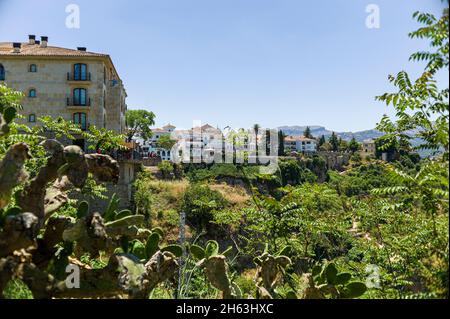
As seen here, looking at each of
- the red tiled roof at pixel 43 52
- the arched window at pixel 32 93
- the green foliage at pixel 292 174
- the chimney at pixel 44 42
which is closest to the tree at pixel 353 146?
the green foliage at pixel 292 174

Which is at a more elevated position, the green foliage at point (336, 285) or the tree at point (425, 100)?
the tree at point (425, 100)

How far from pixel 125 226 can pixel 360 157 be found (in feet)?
294

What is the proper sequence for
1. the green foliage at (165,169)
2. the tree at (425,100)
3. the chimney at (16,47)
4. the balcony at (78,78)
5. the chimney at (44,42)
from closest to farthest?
the tree at (425,100) < the balcony at (78,78) < the chimney at (16,47) < the chimney at (44,42) < the green foliage at (165,169)

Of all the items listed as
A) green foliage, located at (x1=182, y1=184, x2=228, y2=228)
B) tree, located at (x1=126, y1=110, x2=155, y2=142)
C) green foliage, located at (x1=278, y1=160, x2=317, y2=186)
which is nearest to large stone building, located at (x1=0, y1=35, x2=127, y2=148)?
green foliage, located at (x1=182, y1=184, x2=228, y2=228)

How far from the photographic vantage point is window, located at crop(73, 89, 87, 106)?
32938 millimetres

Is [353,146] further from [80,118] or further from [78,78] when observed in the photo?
[78,78]

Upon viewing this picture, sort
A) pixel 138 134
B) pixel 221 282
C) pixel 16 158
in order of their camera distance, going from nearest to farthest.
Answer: pixel 16 158
pixel 221 282
pixel 138 134

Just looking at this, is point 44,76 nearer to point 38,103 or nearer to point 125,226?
point 38,103

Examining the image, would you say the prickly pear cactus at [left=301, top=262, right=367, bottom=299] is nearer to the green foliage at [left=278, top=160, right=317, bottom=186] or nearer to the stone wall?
the stone wall

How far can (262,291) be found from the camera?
3.91 metres

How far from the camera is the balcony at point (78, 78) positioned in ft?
107

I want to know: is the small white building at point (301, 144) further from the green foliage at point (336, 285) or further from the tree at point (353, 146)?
the green foliage at point (336, 285)
